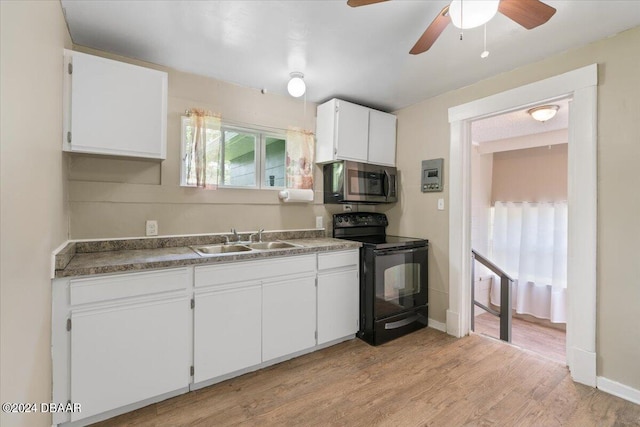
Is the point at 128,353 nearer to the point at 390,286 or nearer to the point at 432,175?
the point at 390,286

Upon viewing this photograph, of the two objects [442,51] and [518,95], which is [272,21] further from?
[518,95]

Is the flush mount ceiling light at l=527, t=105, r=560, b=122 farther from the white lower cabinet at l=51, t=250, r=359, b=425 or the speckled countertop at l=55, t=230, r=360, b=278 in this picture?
the white lower cabinet at l=51, t=250, r=359, b=425

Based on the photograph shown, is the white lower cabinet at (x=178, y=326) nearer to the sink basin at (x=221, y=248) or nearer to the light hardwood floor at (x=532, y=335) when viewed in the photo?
the sink basin at (x=221, y=248)

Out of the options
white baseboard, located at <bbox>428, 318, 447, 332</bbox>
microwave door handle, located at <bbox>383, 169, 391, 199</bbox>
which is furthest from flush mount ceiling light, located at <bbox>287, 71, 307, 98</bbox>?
white baseboard, located at <bbox>428, 318, 447, 332</bbox>

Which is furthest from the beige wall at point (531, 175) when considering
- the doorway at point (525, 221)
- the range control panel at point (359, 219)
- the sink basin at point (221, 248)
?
the sink basin at point (221, 248)

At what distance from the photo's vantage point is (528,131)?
13.2ft

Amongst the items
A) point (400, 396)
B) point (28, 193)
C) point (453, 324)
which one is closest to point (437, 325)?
point (453, 324)

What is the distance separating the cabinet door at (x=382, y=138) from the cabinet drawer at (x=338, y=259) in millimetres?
1070

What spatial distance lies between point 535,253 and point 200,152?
4548mm

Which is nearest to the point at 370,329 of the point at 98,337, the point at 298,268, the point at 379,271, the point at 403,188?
the point at 379,271

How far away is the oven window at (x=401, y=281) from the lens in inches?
109

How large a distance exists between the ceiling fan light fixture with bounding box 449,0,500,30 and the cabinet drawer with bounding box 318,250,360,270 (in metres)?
1.80

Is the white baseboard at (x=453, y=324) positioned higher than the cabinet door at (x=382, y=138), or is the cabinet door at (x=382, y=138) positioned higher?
the cabinet door at (x=382, y=138)

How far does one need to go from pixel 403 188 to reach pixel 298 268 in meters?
1.64
